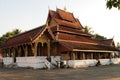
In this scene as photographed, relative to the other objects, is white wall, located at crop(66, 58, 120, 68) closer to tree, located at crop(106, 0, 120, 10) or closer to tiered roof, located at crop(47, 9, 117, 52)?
tiered roof, located at crop(47, 9, 117, 52)

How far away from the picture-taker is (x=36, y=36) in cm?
2388

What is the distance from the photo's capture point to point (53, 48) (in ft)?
94.1

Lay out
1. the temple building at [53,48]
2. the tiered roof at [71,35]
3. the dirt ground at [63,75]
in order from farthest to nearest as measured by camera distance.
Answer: the tiered roof at [71,35] → the temple building at [53,48] → the dirt ground at [63,75]

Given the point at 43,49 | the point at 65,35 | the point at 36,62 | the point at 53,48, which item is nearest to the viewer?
the point at 36,62

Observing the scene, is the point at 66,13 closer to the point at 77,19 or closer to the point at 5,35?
the point at 77,19

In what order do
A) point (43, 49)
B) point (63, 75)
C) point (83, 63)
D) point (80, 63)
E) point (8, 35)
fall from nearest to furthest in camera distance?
1. point (63, 75)
2. point (80, 63)
3. point (43, 49)
4. point (83, 63)
5. point (8, 35)

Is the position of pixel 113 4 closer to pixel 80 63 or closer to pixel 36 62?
pixel 36 62

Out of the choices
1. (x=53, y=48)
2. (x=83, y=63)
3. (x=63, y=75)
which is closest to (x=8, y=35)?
(x=53, y=48)

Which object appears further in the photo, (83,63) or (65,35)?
(65,35)

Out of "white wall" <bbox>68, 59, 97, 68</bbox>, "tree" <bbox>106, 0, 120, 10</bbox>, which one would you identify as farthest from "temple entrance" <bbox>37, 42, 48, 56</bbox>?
"tree" <bbox>106, 0, 120, 10</bbox>

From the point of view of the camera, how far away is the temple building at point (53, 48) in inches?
974

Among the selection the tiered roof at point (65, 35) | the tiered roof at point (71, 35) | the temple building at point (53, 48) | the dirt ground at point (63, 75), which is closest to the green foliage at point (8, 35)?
the temple building at point (53, 48)

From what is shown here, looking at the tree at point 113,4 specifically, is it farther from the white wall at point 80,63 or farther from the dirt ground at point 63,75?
the white wall at point 80,63

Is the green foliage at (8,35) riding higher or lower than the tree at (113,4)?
higher
